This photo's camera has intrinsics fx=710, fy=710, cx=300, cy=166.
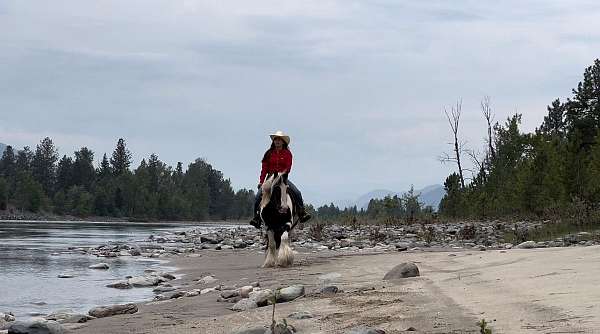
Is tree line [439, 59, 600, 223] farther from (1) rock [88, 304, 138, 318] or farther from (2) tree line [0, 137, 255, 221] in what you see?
(2) tree line [0, 137, 255, 221]

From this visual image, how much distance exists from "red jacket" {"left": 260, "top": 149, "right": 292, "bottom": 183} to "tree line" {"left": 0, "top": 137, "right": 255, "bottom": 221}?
119500 mm

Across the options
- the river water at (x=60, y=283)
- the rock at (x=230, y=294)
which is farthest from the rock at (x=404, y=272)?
the river water at (x=60, y=283)

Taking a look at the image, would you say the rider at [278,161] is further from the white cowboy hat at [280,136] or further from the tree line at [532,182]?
the tree line at [532,182]


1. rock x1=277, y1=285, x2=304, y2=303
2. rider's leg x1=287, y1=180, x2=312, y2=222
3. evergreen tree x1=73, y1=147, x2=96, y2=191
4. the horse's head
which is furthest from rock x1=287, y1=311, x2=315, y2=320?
evergreen tree x1=73, y1=147, x2=96, y2=191

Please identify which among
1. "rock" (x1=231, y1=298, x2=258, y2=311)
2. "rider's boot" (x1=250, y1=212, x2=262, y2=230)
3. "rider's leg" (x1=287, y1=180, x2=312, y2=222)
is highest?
"rider's leg" (x1=287, y1=180, x2=312, y2=222)

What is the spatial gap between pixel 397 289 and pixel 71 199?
131 metres

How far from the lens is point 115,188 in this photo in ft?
456

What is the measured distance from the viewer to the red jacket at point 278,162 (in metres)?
12.9

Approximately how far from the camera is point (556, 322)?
4.53 metres

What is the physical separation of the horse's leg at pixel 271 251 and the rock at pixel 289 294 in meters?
5.57

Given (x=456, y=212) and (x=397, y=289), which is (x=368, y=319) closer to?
(x=397, y=289)

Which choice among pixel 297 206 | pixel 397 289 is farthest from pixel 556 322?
pixel 297 206

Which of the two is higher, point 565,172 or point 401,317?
point 565,172

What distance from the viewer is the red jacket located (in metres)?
12.9
